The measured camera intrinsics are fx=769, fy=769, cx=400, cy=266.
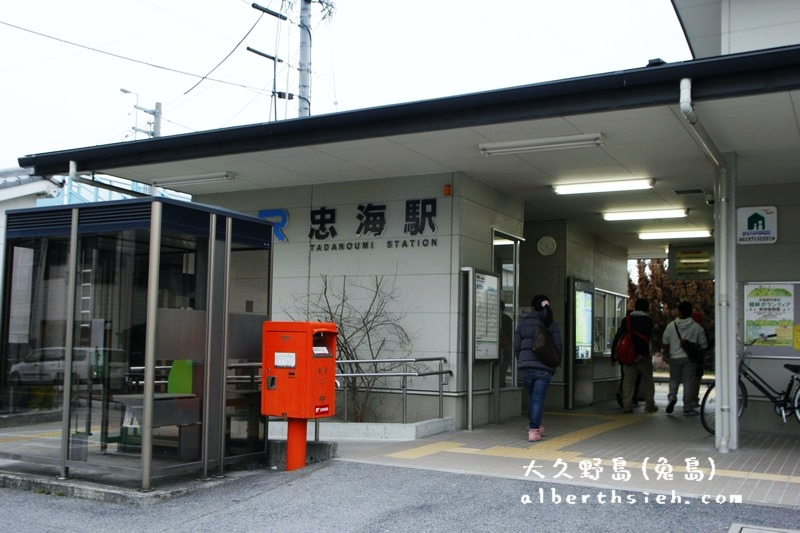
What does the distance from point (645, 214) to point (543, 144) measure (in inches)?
205

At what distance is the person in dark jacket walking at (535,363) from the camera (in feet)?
29.9

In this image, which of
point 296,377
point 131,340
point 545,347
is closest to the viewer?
point 131,340

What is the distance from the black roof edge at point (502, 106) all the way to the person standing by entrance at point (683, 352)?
566 cm

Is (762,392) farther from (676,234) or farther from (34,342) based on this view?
(34,342)

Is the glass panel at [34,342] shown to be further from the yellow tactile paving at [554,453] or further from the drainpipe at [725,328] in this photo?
the drainpipe at [725,328]

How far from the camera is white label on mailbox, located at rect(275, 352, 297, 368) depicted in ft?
24.0

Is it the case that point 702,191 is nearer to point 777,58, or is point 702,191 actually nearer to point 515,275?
point 515,275

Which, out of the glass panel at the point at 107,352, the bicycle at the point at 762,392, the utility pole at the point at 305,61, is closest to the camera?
the glass panel at the point at 107,352

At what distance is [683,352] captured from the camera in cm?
1195

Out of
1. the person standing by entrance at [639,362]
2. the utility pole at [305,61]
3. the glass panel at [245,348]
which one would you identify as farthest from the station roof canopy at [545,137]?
the utility pole at [305,61]

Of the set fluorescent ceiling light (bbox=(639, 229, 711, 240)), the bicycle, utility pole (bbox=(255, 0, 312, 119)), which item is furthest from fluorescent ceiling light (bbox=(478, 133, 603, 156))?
utility pole (bbox=(255, 0, 312, 119))

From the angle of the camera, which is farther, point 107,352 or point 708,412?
point 708,412

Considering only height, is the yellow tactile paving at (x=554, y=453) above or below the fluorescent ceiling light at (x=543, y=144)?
below

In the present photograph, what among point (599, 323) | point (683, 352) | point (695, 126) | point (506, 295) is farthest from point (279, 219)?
point (599, 323)
